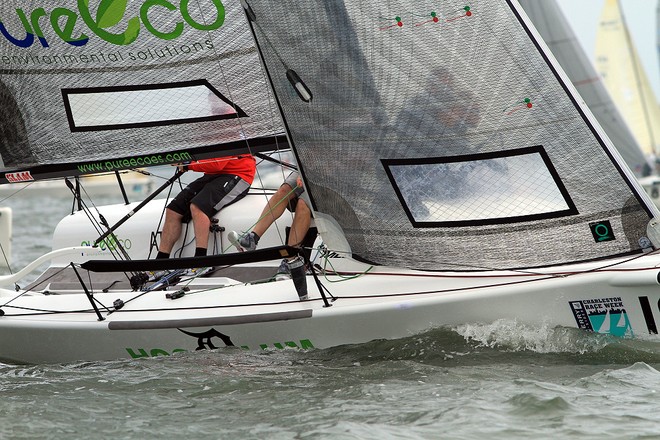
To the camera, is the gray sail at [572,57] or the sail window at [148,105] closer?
the sail window at [148,105]

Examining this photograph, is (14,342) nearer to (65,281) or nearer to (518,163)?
(65,281)

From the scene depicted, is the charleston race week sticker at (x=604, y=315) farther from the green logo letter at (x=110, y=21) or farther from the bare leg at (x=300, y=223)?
the green logo letter at (x=110, y=21)

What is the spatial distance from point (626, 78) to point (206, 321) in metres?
22.7

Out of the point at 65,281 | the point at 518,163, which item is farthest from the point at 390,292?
the point at 65,281

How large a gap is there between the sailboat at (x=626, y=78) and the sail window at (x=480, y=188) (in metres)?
21.7

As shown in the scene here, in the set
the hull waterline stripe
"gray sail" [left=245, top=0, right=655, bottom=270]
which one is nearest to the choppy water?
the hull waterline stripe

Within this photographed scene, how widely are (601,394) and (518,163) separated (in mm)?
1271

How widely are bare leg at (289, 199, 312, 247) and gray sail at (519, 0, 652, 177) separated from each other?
3653 mm

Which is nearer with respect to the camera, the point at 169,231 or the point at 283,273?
the point at 283,273

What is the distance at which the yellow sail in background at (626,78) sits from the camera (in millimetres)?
25797

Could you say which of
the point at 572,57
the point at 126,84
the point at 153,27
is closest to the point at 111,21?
the point at 153,27

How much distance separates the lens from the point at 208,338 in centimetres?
535

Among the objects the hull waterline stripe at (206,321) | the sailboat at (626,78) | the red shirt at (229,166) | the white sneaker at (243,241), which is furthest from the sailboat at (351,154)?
the sailboat at (626,78)

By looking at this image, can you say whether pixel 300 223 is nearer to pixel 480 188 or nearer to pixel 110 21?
pixel 480 188
